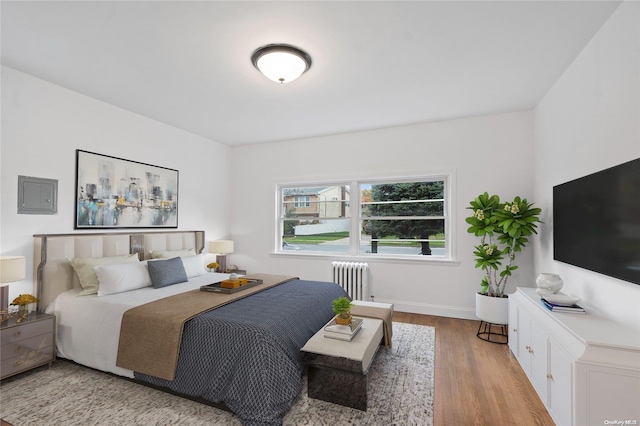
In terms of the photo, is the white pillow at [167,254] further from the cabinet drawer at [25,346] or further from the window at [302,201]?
the window at [302,201]

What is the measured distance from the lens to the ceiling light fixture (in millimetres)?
2445

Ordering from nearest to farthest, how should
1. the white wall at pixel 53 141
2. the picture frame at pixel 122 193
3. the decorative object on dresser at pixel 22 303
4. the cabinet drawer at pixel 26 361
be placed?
the cabinet drawer at pixel 26 361, the decorative object on dresser at pixel 22 303, the white wall at pixel 53 141, the picture frame at pixel 122 193

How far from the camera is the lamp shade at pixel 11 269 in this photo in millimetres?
2426

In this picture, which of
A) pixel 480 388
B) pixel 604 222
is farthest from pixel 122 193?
pixel 604 222

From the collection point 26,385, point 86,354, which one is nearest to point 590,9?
point 86,354

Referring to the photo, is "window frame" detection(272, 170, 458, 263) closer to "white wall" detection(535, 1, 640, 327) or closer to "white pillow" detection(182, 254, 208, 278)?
"white wall" detection(535, 1, 640, 327)

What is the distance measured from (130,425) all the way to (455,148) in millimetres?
4496

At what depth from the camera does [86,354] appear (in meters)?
2.60

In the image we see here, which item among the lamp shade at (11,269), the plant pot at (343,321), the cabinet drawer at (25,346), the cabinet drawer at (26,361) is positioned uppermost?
the lamp shade at (11,269)

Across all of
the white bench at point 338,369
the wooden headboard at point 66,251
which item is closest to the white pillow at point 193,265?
the wooden headboard at point 66,251

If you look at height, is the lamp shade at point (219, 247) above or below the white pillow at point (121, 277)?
above

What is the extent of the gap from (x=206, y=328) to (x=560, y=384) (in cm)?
233

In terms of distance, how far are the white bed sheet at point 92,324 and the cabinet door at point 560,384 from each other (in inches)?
117

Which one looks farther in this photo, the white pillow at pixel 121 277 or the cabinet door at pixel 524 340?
the white pillow at pixel 121 277
